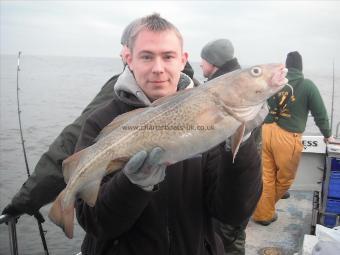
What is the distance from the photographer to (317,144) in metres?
8.41

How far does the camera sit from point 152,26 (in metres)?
2.89

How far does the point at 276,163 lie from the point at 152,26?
15.7ft

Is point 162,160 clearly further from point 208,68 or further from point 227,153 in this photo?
point 208,68

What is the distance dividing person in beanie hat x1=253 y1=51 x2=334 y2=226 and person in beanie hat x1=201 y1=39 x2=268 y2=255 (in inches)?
57.2

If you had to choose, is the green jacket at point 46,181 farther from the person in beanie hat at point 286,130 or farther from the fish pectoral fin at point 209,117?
the person in beanie hat at point 286,130

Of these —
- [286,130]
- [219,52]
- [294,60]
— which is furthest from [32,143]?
[219,52]

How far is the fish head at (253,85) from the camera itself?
2441 mm

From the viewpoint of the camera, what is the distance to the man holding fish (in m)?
2.44

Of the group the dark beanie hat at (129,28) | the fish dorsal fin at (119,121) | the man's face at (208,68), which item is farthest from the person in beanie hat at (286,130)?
the fish dorsal fin at (119,121)

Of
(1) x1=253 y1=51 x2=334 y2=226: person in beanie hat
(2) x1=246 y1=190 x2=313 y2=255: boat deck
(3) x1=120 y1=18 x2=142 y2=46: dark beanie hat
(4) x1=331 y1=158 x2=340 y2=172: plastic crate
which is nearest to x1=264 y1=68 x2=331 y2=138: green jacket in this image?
(1) x1=253 y1=51 x2=334 y2=226: person in beanie hat

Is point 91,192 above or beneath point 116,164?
beneath

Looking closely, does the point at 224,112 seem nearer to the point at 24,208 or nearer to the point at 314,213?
the point at 24,208

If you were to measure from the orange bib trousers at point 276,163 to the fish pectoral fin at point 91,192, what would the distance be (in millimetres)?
4870

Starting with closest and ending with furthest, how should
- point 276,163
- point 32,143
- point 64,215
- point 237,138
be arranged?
point 237,138, point 64,215, point 276,163, point 32,143
